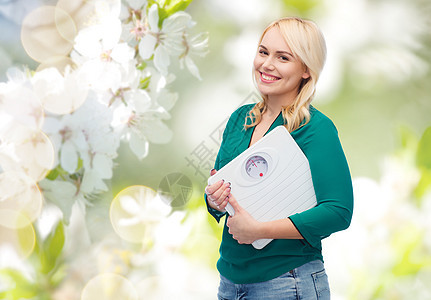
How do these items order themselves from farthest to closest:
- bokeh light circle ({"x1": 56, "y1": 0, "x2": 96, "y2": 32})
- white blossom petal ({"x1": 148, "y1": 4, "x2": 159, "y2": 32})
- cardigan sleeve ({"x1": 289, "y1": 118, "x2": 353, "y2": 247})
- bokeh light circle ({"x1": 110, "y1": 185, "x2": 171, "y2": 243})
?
1. bokeh light circle ({"x1": 110, "y1": 185, "x2": 171, "y2": 243})
2. bokeh light circle ({"x1": 56, "y1": 0, "x2": 96, "y2": 32})
3. white blossom petal ({"x1": 148, "y1": 4, "x2": 159, "y2": 32})
4. cardigan sleeve ({"x1": 289, "y1": 118, "x2": 353, "y2": 247})

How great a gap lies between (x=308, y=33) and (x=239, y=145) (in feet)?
0.55

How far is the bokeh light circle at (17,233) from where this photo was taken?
0.70 meters

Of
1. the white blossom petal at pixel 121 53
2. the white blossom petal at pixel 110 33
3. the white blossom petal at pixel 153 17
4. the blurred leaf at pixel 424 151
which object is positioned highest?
the blurred leaf at pixel 424 151

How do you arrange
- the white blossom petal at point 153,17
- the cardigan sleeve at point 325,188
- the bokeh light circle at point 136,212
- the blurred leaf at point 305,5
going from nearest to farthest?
the cardigan sleeve at point 325,188 < the white blossom petal at point 153,17 < the bokeh light circle at point 136,212 < the blurred leaf at point 305,5

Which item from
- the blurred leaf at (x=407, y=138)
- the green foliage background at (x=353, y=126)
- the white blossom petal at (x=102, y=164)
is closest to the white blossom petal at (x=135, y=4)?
the white blossom petal at (x=102, y=164)

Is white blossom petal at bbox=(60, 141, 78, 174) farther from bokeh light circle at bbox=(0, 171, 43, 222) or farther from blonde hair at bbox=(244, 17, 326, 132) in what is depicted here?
blonde hair at bbox=(244, 17, 326, 132)

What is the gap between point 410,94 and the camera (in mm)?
1020

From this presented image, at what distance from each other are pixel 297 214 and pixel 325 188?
0.04m

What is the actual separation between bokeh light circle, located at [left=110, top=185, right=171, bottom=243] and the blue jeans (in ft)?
1.11

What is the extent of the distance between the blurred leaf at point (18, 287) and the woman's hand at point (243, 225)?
45cm

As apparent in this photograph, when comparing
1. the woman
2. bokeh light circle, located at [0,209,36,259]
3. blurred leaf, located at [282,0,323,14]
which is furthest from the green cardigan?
blurred leaf, located at [282,0,323,14]

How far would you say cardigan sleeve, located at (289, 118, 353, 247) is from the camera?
1.56 ft

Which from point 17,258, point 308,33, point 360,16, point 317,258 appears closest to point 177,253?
point 17,258

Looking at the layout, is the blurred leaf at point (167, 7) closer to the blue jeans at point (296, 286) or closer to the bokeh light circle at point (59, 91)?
the bokeh light circle at point (59, 91)
